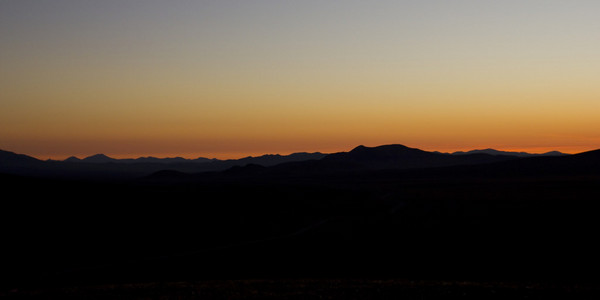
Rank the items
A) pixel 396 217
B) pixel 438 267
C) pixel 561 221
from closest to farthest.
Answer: pixel 438 267 < pixel 561 221 < pixel 396 217

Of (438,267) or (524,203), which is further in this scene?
(524,203)

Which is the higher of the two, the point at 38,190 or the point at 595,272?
the point at 38,190

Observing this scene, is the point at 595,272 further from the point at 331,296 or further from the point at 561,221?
the point at 561,221

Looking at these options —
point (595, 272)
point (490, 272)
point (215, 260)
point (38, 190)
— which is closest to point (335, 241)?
point (215, 260)

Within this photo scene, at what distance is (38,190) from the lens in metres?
58.1

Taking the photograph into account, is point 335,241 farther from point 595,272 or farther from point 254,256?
point 595,272

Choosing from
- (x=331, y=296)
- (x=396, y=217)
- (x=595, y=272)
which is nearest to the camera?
(x=331, y=296)

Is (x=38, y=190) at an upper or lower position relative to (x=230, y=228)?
upper

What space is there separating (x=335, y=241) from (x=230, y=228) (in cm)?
1277

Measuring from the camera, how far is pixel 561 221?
49.0 metres

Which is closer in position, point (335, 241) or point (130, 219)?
point (335, 241)

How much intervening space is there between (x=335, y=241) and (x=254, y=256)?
7.51 m

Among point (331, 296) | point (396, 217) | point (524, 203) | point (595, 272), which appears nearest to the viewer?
point (331, 296)

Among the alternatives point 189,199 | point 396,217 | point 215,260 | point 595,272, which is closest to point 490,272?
point 595,272
